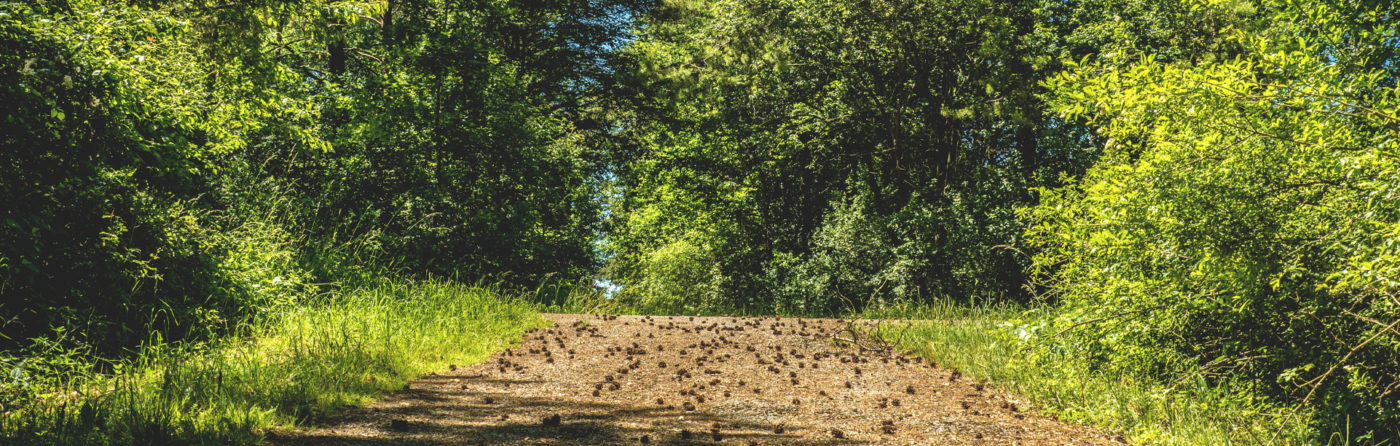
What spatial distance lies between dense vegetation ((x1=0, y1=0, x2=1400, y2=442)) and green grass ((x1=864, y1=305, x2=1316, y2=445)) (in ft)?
0.32

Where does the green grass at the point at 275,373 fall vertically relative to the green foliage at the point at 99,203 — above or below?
below

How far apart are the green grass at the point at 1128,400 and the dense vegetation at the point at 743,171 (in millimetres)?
98

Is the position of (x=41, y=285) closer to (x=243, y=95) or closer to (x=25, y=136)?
(x=25, y=136)

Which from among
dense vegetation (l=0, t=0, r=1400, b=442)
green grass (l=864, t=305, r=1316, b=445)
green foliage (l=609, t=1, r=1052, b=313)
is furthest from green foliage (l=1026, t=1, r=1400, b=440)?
green foliage (l=609, t=1, r=1052, b=313)

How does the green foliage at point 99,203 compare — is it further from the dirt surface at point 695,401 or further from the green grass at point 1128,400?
the green grass at point 1128,400

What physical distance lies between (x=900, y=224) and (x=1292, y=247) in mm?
10436

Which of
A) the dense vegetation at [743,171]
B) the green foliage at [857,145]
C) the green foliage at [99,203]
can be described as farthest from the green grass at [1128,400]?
the green foliage at [857,145]

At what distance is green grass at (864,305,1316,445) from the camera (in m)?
4.41

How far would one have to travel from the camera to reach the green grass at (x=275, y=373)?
3.63 meters

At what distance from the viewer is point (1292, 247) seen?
430 cm

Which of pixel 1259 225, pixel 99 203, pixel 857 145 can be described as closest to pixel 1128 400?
pixel 1259 225

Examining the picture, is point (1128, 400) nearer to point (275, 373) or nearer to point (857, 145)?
point (275, 373)

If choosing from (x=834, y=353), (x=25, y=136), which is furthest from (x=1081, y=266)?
(x=25, y=136)

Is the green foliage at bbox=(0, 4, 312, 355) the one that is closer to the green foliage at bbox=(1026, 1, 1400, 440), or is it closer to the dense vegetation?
the dense vegetation
